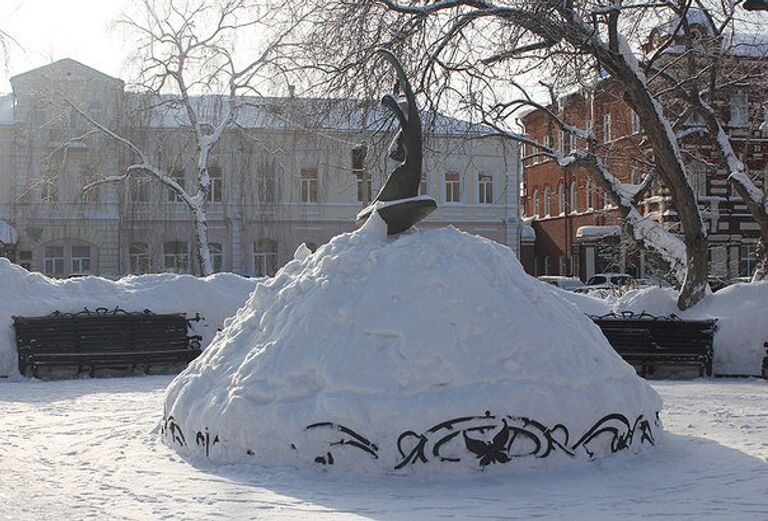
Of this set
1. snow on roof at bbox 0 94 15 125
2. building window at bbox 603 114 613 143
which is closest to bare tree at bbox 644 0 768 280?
building window at bbox 603 114 613 143

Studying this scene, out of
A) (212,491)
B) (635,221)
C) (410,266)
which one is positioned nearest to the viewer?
(212,491)

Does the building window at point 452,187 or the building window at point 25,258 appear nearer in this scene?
the building window at point 25,258

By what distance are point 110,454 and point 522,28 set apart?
9.60 meters

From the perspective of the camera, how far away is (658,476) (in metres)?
6.43

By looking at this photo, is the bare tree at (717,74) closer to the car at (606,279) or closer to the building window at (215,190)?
the car at (606,279)

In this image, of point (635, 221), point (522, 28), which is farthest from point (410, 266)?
point (635, 221)

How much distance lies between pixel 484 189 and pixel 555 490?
3962cm

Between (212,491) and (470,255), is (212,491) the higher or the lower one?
the lower one

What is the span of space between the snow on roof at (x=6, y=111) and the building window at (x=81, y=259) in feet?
21.9

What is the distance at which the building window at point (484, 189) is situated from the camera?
45.0 meters

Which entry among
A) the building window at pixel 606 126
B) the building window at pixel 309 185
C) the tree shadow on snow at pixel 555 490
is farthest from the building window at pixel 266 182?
the tree shadow on snow at pixel 555 490

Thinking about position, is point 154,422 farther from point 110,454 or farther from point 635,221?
point 635,221

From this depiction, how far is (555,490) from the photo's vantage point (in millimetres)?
5988

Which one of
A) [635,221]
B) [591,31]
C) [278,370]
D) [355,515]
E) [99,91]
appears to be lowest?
[355,515]
